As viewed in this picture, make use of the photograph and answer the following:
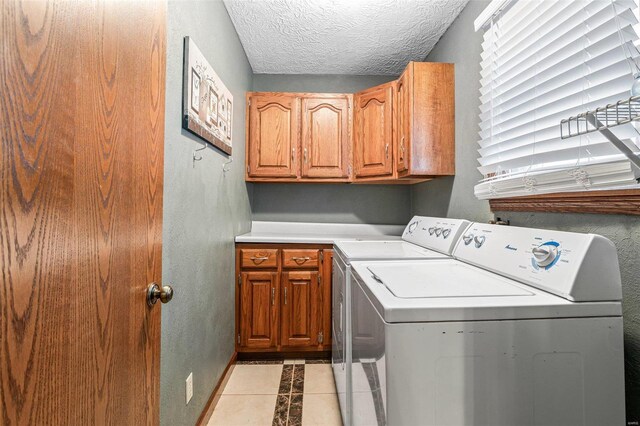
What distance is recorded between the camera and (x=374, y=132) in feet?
8.71

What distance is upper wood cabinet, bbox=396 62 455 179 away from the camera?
7.07ft

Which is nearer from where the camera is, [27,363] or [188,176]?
[27,363]

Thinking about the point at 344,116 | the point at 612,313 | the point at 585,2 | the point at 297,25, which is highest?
the point at 297,25

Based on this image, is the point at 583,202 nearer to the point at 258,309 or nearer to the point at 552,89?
the point at 552,89

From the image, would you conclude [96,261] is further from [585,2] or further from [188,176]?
[585,2]

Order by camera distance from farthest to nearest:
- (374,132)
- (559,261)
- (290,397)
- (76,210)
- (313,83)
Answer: (313,83) → (374,132) → (290,397) → (559,261) → (76,210)

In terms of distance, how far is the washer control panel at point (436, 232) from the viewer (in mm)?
1670

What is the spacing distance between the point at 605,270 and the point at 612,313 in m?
0.11

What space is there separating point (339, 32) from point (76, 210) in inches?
90.0

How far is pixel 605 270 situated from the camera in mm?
854

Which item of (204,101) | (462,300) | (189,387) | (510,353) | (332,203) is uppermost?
(204,101)

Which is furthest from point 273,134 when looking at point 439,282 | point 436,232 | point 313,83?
point 439,282

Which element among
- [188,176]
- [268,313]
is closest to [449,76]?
[188,176]

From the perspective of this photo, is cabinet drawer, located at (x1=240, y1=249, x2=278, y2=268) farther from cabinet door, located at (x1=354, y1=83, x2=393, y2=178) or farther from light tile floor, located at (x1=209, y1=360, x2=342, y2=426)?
cabinet door, located at (x1=354, y1=83, x2=393, y2=178)
